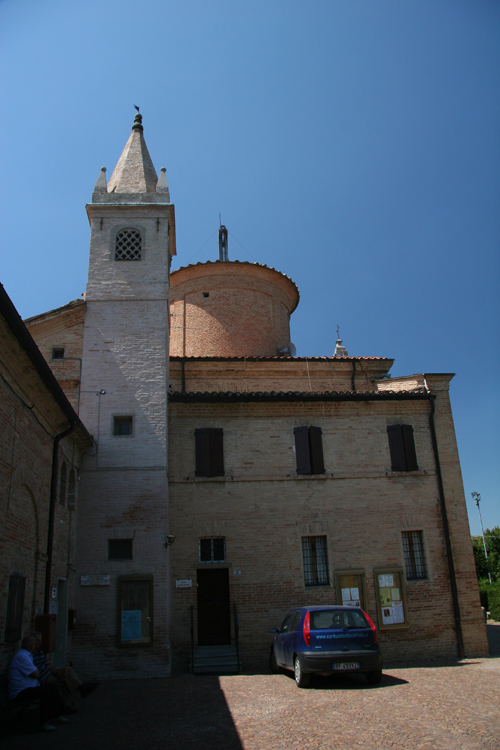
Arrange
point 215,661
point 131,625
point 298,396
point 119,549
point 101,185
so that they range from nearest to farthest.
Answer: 1. point 131,625
2. point 215,661
3. point 119,549
4. point 298,396
5. point 101,185

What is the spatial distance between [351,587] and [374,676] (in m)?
5.01

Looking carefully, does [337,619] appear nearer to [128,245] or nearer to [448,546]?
[448,546]

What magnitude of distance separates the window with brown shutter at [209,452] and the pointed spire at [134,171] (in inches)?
293

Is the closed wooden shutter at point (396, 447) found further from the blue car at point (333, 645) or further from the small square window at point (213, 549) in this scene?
the blue car at point (333, 645)

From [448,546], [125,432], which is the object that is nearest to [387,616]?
[448,546]

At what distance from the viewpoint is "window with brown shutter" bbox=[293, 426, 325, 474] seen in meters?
15.7

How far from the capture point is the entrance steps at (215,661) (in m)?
13.1

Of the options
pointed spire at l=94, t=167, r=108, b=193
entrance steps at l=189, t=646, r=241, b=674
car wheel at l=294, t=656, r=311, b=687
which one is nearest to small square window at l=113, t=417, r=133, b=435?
entrance steps at l=189, t=646, r=241, b=674

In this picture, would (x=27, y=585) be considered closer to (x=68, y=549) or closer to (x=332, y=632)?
(x=68, y=549)

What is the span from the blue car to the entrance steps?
3.22 metres

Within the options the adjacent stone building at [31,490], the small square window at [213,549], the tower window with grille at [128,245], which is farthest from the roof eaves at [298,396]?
the tower window with grille at [128,245]

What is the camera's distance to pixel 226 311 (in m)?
22.2

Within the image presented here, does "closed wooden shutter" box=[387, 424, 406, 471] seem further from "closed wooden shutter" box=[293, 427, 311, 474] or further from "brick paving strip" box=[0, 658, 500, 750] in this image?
"brick paving strip" box=[0, 658, 500, 750]

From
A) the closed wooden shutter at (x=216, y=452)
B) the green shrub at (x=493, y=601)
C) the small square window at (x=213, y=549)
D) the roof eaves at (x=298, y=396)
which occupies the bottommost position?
the green shrub at (x=493, y=601)
